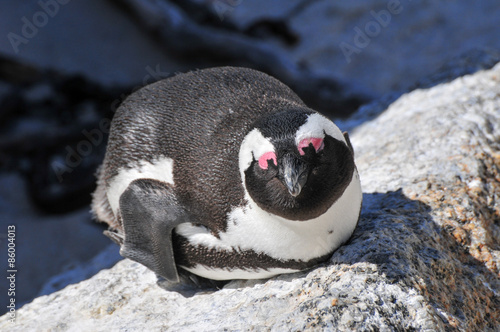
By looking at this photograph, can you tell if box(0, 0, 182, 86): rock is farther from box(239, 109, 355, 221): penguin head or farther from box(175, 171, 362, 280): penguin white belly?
box(239, 109, 355, 221): penguin head

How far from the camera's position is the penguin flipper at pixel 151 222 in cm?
248

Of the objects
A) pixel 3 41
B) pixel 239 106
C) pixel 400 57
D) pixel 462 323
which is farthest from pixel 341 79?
pixel 462 323

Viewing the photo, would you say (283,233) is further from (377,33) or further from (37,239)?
(377,33)

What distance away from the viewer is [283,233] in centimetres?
230

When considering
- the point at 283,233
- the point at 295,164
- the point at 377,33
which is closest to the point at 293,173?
the point at 295,164

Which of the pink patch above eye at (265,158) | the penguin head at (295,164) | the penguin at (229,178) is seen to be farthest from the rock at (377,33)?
the pink patch above eye at (265,158)

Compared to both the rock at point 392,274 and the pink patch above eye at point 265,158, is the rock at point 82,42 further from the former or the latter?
the pink patch above eye at point 265,158

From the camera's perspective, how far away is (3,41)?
542 centimetres

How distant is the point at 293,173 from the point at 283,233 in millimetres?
370

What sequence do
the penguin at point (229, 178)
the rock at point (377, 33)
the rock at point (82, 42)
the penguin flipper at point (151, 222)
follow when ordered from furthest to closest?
1. the rock at point (377, 33)
2. the rock at point (82, 42)
3. the penguin flipper at point (151, 222)
4. the penguin at point (229, 178)

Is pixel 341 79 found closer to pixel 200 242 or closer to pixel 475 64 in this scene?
pixel 475 64

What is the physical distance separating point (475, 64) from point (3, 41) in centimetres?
410

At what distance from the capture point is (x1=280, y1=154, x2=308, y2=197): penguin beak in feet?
6.61

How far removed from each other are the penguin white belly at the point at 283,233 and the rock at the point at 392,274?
8 centimetres
